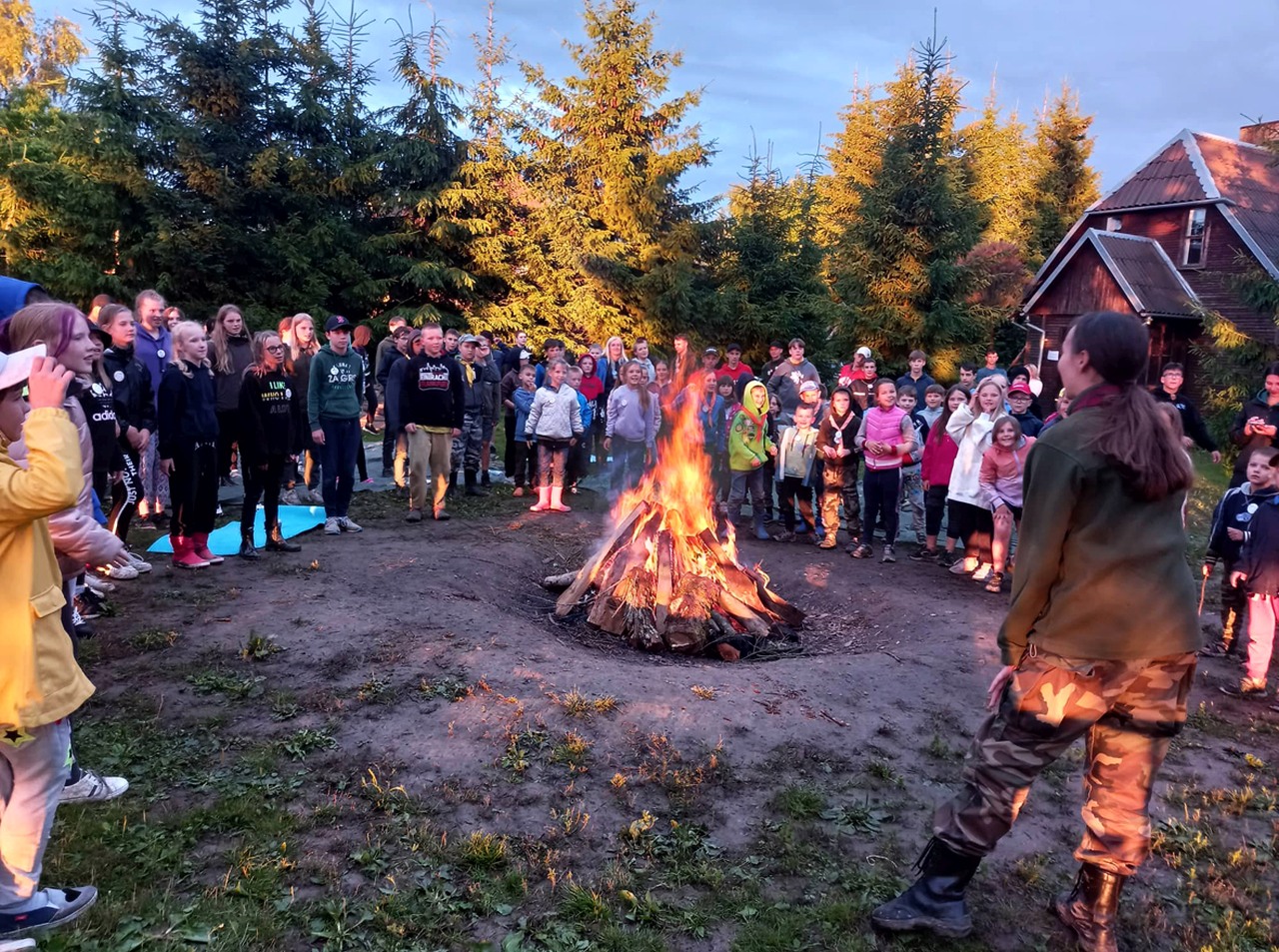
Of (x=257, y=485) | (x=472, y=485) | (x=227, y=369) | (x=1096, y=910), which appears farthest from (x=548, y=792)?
(x=472, y=485)

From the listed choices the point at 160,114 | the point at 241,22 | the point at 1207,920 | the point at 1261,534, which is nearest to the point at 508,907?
the point at 1207,920

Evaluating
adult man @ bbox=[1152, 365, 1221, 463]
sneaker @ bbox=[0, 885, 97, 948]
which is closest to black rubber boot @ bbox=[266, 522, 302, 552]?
sneaker @ bbox=[0, 885, 97, 948]

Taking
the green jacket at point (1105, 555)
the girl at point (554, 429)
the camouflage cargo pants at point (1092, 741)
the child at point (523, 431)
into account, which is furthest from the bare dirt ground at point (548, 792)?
the child at point (523, 431)

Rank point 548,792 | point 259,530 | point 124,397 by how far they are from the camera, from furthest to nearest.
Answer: point 259,530 → point 124,397 → point 548,792

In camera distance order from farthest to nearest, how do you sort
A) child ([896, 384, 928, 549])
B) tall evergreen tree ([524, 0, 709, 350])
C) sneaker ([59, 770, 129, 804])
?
1. tall evergreen tree ([524, 0, 709, 350])
2. child ([896, 384, 928, 549])
3. sneaker ([59, 770, 129, 804])

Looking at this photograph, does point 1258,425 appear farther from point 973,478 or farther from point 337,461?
point 337,461

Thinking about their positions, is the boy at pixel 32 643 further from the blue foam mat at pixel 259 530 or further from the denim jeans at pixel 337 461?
the denim jeans at pixel 337 461

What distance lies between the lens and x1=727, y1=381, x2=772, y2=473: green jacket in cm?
979

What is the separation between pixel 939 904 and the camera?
3.21 metres

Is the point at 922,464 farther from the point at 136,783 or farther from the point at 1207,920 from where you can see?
the point at 136,783

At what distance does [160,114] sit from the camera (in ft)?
60.0

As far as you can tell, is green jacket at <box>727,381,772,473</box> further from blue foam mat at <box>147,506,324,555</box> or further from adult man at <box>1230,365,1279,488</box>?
blue foam mat at <box>147,506,324,555</box>

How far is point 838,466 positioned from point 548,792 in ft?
21.1

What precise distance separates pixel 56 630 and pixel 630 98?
66.7ft
